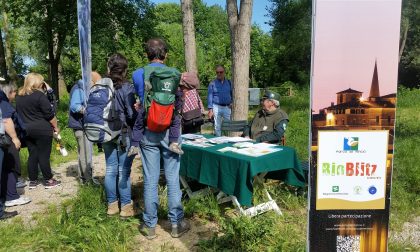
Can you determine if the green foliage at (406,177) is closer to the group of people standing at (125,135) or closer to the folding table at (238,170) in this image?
the folding table at (238,170)

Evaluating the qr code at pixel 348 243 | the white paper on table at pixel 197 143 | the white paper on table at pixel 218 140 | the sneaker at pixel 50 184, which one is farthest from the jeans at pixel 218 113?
the qr code at pixel 348 243

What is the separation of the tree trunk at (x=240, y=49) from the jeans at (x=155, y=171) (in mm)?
3381

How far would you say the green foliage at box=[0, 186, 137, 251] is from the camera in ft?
11.7

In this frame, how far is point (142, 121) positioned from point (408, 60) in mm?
29304

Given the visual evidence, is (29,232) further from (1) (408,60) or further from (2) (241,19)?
(1) (408,60)

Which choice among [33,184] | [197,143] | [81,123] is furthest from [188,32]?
[33,184]

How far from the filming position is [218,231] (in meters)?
3.85

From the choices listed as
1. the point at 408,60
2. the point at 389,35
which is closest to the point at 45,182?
the point at 389,35

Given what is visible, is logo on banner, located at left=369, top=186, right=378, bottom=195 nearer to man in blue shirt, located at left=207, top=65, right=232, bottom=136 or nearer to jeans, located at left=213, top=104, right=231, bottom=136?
man in blue shirt, located at left=207, top=65, right=232, bottom=136

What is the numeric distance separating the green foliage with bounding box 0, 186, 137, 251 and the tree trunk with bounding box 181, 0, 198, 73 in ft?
14.6

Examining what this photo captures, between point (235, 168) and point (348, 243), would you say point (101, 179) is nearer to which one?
point (235, 168)

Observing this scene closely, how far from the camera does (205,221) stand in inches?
167

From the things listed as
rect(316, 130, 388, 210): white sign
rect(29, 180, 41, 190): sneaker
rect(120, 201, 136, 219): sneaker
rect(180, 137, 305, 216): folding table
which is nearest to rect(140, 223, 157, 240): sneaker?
rect(120, 201, 136, 219): sneaker

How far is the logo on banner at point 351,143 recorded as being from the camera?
2363 mm
